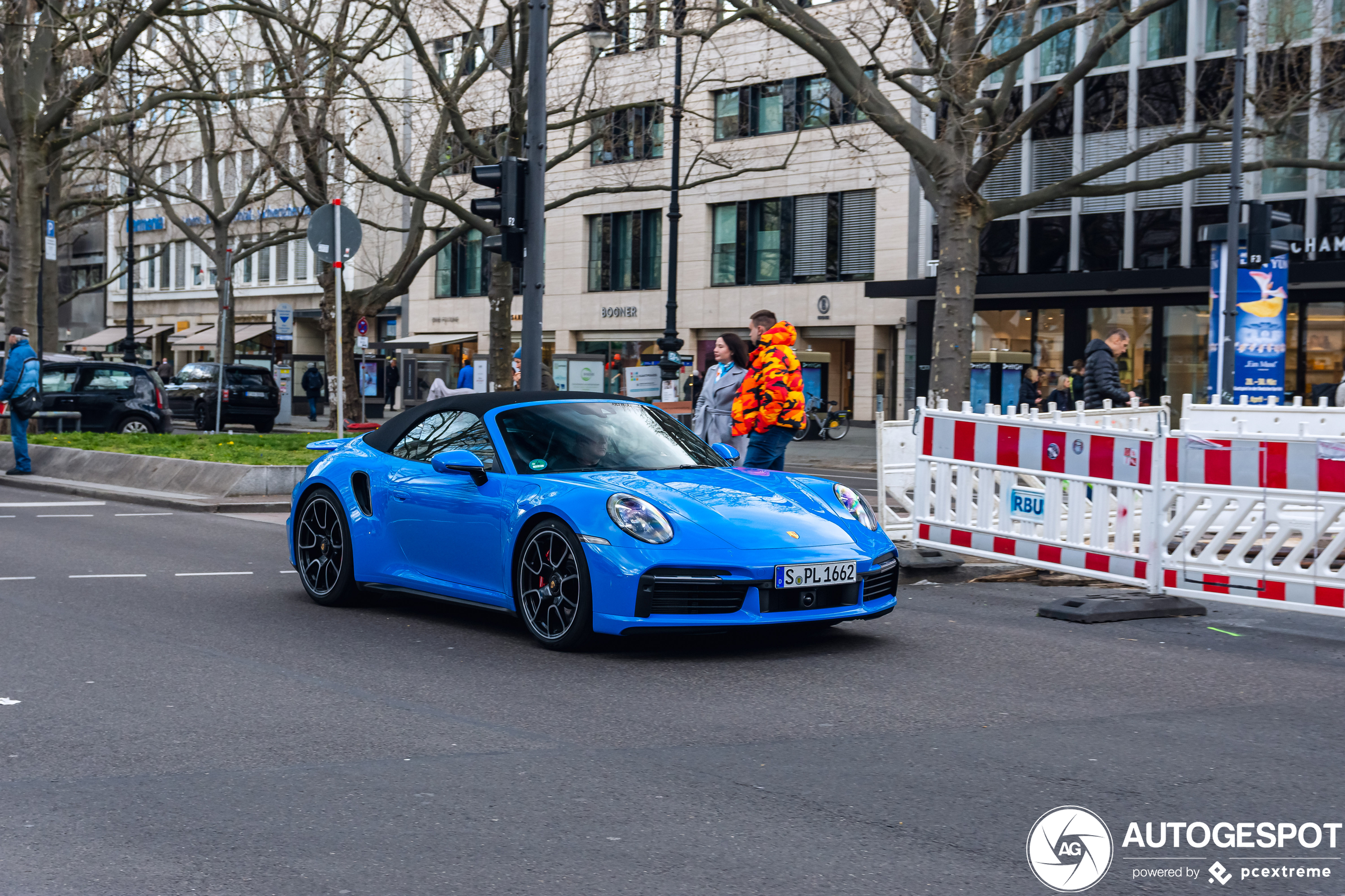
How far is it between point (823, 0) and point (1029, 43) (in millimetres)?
20394

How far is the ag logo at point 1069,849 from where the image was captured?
13.6ft

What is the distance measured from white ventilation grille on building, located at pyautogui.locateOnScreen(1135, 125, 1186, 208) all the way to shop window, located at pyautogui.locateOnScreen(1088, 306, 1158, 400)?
2437 millimetres

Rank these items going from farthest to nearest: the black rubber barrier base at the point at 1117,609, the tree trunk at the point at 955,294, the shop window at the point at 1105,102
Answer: the shop window at the point at 1105,102 < the tree trunk at the point at 955,294 < the black rubber barrier base at the point at 1117,609

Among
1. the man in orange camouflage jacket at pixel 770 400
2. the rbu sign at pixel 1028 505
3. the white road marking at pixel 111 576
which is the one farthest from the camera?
the man in orange camouflage jacket at pixel 770 400

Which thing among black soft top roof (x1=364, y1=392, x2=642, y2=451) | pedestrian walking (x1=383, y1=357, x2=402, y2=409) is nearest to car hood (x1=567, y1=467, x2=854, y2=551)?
black soft top roof (x1=364, y1=392, x2=642, y2=451)

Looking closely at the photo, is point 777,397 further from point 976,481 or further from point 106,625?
point 106,625

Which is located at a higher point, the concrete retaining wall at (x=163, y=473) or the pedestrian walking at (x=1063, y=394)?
the pedestrian walking at (x=1063, y=394)

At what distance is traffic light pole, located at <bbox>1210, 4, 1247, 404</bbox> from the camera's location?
819 inches

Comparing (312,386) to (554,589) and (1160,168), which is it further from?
(554,589)

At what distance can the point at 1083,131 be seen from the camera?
36.2m

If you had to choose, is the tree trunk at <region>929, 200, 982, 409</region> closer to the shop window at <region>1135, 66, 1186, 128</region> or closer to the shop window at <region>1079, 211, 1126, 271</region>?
the shop window at <region>1135, 66, 1186, 128</region>

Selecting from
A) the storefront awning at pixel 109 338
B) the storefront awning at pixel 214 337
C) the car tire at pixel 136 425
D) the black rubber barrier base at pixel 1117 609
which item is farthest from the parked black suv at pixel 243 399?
the storefront awning at pixel 109 338

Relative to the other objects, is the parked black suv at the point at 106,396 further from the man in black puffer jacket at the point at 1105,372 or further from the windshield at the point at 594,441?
the windshield at the point at 594,441

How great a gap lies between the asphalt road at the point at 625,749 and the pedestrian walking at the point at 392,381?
1560 inches
